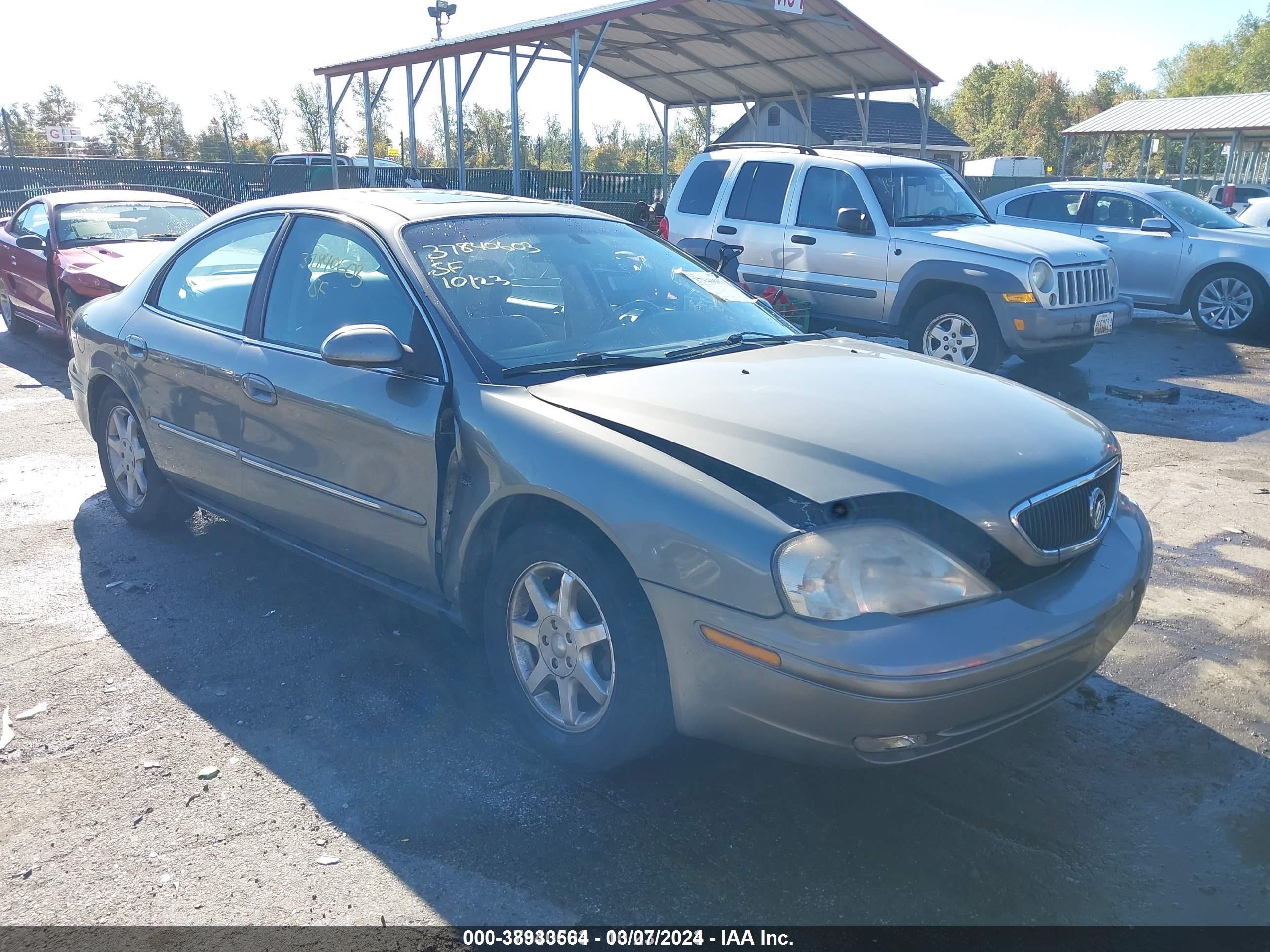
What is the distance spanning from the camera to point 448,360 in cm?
334

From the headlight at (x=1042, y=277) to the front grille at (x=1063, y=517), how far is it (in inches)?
227

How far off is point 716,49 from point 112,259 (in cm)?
1288

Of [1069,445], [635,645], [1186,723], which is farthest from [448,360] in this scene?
[1186,723]

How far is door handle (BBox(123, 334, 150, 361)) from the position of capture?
15.4 ft

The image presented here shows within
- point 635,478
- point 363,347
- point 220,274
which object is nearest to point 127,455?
point 220,274

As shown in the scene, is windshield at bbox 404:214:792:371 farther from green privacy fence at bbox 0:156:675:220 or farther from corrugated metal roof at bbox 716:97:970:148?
corrugated metal roof at bbox 716:97:970:148

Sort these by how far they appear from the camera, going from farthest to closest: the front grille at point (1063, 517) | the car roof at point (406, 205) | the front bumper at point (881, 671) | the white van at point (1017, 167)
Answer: the white van at point (1017, 167) < the car roof at point (406, 205) < the front grille at point (1063, 517) < the front bumper at point (881, 671)

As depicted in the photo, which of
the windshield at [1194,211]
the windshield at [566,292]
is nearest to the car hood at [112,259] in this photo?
the windshield at [566,292]

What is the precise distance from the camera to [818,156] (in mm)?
9625

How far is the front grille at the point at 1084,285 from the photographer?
27.9 ft

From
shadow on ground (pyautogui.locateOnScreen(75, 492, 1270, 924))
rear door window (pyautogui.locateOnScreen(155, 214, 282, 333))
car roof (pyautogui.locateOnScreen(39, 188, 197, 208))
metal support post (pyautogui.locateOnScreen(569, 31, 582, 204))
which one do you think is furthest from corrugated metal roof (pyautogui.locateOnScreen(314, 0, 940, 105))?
shadow on ground (pyautogui.locateOnScreen(75, 492, 1270, 924))

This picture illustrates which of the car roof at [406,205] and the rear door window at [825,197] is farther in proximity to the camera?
the rear door window at [825,197]

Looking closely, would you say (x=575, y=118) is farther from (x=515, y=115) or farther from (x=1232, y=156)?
(x=1232, y=156)

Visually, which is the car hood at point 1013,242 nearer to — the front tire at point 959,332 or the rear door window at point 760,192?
the front tire at point 959,332
